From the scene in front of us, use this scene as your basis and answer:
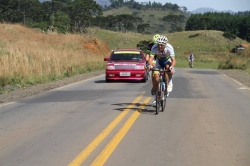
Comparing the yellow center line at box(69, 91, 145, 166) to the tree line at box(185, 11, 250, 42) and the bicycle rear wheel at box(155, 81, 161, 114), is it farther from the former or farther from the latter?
the tree line at box(185, 11, 250, 42)

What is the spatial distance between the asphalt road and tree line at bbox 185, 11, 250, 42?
361 ft

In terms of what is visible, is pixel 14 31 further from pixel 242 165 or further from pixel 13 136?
pixel 242 165

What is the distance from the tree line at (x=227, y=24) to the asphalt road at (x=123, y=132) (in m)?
110

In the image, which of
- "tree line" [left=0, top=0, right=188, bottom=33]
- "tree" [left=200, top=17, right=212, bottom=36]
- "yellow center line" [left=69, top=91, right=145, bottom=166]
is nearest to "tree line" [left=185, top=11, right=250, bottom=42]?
"tree" [left=200, top=17, right=212, bottom=36]

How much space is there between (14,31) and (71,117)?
111 ft

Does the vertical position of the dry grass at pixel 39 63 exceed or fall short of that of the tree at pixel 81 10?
it falls short

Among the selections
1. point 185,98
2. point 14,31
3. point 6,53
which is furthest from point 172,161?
point 14,31

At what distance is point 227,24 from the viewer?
468ft

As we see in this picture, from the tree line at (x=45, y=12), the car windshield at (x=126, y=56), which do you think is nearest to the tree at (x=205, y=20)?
the tree line at (x=45, y=12)

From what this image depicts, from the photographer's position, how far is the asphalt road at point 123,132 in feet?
21.3

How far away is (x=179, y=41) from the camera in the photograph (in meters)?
115

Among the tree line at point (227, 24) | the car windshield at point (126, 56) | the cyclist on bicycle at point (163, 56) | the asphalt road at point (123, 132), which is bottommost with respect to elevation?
the asphalt road at point (123, 132)

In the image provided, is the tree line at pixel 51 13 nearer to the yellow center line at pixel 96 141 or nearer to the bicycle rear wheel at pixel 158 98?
the bicycle rear wheel at pixel 158 98

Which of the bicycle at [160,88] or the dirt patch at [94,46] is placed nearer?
the bicycle at [160,88]
